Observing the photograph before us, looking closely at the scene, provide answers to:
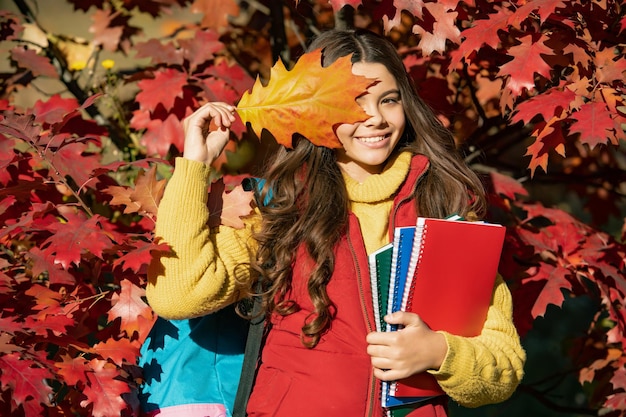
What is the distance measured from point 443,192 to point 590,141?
43cm

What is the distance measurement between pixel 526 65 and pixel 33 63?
5.72 ft

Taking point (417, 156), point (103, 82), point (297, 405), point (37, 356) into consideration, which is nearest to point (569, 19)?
point (417, 156)

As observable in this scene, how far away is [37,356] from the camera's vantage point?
6.25 ft

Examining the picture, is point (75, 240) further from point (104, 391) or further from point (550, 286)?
point (550, 286)

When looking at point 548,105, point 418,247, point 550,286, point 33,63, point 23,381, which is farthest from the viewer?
point 33,63

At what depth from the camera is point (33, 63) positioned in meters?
2.92

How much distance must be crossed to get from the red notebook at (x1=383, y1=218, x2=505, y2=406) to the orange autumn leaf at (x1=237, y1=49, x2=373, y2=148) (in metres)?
0.34

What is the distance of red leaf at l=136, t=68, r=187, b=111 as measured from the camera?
2.69 meters

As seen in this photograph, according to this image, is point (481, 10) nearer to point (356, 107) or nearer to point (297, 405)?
point (356, 107)

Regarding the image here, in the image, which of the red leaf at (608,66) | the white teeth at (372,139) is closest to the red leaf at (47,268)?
the white teeth at (372,139)

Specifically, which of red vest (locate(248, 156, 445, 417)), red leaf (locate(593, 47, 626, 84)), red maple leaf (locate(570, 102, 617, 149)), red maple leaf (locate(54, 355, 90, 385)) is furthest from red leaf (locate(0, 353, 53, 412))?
red leaf (locate(593, 47, 626, 84))

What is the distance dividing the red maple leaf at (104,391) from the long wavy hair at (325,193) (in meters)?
0.44

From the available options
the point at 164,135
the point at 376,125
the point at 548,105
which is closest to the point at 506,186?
the point at 548,105

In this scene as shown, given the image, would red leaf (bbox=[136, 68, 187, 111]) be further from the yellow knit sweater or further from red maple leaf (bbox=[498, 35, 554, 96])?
red maple leaf (bbox=[498, 35, 554, 96])
